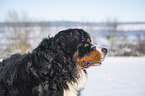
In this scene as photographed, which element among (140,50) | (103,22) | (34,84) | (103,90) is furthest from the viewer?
(103,22)

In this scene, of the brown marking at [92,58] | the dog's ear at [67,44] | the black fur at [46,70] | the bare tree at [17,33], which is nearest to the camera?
the black fur at [46,70]

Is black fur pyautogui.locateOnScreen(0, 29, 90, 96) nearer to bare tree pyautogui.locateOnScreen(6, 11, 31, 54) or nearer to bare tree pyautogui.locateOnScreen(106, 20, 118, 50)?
bare tree pyautogui.locateOnScreen(6, 11, 31, 54)

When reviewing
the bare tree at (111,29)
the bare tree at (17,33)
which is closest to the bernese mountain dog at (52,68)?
the bare tree at (17,33)

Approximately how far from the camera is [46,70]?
207 cm

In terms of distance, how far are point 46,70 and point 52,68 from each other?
101 mm

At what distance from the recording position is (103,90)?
4.66 metres

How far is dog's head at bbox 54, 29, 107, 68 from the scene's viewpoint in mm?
2250

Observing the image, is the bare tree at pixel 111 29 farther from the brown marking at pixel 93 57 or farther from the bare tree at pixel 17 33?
the brown marking at pixel 93 57

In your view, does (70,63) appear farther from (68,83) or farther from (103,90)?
(103,90)

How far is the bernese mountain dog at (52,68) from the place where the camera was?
6.56 ft

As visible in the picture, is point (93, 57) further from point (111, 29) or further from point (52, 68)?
point (111, 29)

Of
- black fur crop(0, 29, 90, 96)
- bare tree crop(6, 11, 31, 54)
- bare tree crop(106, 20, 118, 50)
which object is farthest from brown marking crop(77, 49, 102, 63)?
bare tree crop(106, 20, 118, 50)

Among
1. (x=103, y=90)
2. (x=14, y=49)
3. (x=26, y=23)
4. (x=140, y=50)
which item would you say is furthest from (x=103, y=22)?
(x=103, y=90)

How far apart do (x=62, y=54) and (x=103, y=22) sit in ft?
89.3
